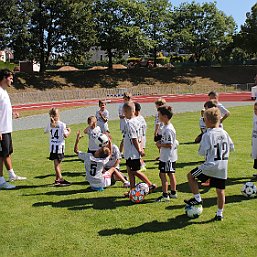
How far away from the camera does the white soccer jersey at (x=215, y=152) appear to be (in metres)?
6.07

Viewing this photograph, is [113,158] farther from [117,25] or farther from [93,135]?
[117,25]

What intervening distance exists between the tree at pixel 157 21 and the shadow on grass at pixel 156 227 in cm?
5227

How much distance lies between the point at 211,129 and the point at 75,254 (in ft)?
8.93

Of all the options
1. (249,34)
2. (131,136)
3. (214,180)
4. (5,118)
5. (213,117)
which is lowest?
(214,180)

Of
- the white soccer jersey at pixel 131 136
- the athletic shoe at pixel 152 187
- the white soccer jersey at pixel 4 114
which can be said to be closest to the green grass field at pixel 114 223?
the athletic shoe at pixel 152 187

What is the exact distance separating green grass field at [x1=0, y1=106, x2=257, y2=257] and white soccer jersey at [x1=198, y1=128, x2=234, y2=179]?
81 cm

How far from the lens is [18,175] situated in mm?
9773

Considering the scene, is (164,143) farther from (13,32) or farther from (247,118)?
(13,32)

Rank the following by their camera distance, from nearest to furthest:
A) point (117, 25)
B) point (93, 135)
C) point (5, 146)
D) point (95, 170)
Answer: point (95, 170)
point (5, 146)
point (93, 135)
point (117, 25)

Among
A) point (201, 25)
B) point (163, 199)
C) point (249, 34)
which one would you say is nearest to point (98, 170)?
point (163, 199)

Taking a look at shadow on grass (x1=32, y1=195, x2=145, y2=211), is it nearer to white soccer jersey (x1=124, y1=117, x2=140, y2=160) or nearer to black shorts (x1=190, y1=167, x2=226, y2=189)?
white soccer jersey (x1=124, y1=117, x2=140, y2=160)

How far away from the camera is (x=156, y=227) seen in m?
6.06

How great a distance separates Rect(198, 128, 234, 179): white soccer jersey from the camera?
607 cm

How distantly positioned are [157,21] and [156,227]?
180ft
